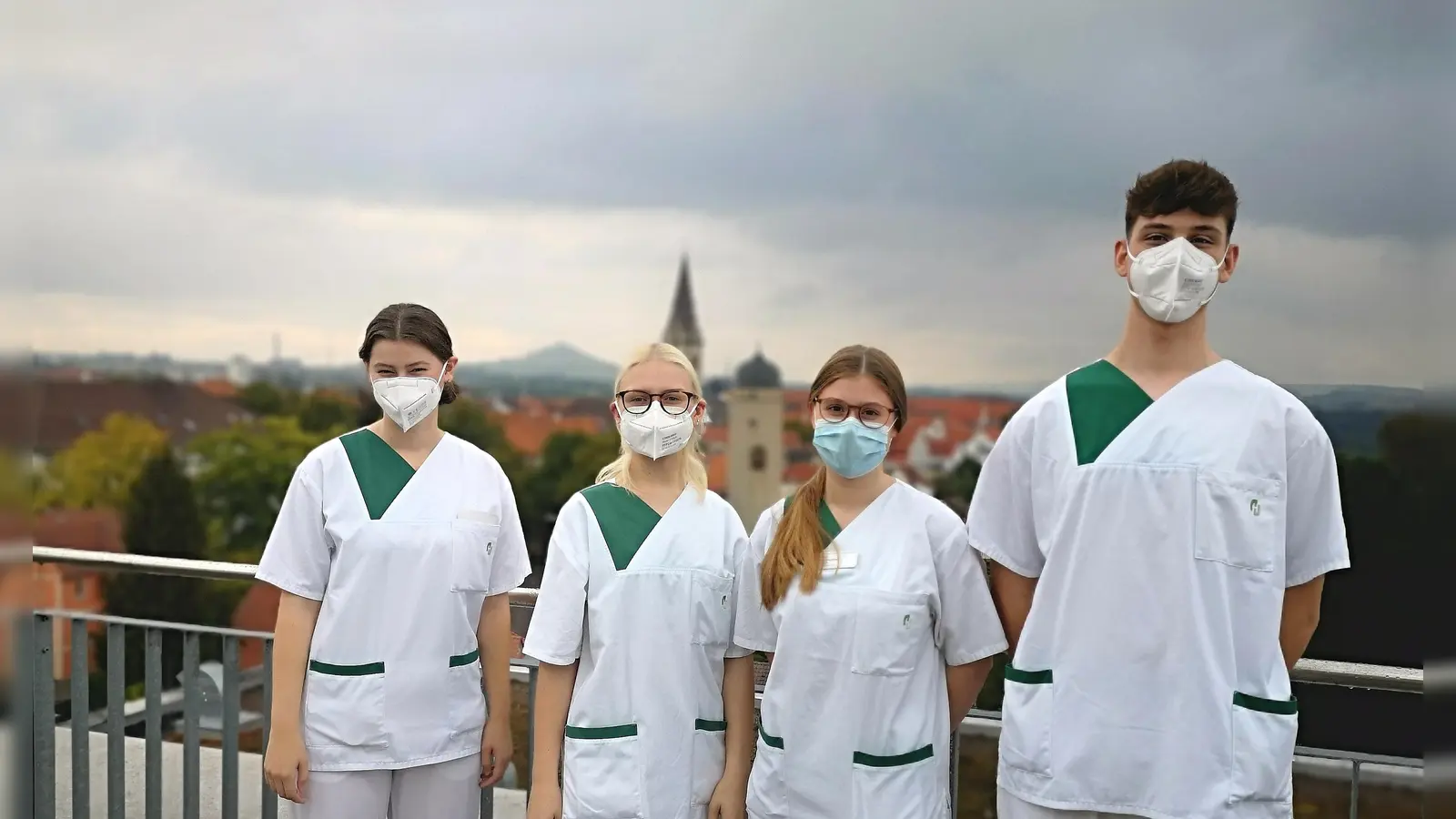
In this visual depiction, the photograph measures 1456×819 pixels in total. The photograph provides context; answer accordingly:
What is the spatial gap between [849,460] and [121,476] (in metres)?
48.9

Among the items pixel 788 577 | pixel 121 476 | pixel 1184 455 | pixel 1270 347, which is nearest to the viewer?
pixel 1184 455

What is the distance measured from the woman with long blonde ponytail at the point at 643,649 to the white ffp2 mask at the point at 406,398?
0.43 meters

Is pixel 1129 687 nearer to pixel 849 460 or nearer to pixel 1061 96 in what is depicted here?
pixel 849 460

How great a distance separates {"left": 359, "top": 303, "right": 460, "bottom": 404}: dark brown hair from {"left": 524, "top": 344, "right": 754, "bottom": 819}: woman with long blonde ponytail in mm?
454

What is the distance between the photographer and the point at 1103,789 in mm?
1826

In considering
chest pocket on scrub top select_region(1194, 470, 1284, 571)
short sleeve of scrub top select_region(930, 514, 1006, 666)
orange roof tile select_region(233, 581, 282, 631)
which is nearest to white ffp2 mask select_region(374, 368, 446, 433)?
short sleeve of scrub top select_region(930, 514, 1006, 666)

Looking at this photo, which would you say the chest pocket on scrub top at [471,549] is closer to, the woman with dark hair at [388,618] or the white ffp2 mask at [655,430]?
the woman with dark hair at [388,618]

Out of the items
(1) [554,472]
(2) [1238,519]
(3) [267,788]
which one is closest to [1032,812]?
(2) [1238,519]

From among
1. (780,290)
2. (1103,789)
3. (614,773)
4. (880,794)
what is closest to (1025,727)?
(1103,789)

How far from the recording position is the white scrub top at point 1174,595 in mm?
1781

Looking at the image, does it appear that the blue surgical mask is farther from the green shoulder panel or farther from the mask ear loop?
the mask ear loop

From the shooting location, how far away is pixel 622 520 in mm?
2131

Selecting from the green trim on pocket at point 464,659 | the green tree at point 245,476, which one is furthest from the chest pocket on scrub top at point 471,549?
the green tree at point 245,476

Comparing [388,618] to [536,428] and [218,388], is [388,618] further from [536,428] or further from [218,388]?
[218,388]
